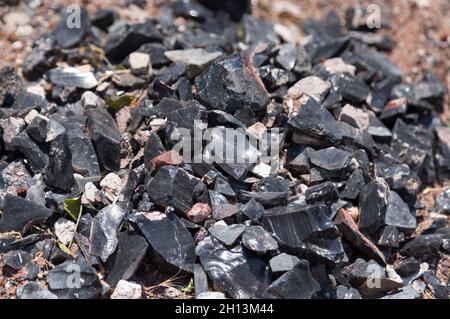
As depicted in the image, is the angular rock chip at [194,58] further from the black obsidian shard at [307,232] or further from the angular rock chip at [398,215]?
the angular rock chip at [398,215]

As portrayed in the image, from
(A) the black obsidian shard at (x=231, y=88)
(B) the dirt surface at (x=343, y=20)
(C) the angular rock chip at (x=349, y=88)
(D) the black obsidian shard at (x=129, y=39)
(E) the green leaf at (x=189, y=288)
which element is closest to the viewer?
(E) the green leaf at (x=189, y=288)

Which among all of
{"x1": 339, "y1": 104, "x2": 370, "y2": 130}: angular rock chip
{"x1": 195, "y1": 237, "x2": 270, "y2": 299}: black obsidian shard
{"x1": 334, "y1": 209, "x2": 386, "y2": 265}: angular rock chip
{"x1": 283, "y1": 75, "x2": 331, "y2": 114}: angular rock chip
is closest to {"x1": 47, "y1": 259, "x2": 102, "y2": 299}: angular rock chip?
{"x1": 195, "y1": 237, "x2": 270, "y2": 299}: black obsidian shard

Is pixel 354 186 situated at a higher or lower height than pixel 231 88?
lower

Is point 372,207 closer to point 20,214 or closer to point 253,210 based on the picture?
point 253,210

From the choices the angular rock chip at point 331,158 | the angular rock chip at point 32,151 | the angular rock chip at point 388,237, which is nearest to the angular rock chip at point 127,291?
the angular rock chip at point 32,151

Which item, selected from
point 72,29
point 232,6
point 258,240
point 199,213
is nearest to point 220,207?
point 199,213

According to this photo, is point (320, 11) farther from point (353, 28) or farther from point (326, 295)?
point (326, 295)
